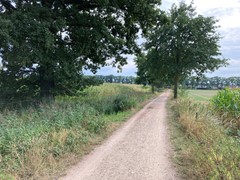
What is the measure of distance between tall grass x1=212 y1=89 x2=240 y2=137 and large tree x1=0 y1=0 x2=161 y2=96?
736 centimetres

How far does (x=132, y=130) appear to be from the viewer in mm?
11836

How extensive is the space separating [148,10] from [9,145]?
13219 millimetres

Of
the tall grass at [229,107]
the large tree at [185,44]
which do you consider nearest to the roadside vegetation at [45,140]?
the tall grass at [229,107]

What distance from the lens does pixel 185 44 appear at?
3172 cm

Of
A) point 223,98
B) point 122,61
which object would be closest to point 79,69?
point 122,61

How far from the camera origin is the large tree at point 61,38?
41.8 feet

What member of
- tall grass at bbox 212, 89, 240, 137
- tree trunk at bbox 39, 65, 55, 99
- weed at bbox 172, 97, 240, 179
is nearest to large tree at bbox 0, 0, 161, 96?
tree trunk at bbox 39, 65, 55, 99

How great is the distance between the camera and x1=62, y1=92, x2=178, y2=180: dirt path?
20.2 ft

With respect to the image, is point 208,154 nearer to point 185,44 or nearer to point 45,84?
point 45,84

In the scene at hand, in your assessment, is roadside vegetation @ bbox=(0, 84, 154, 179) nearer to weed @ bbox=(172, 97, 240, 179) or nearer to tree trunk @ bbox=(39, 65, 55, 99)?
weed @ bbox=(172, 97, 240, 179)

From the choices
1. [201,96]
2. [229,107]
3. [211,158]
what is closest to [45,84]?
[229,107]

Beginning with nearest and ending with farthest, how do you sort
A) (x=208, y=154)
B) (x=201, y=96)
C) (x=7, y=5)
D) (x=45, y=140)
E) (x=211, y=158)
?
1. (x=211, y=158)
2. (x=208, y=154)
3. (x=45, y=140)
4. (x=7, y=5)
5. (x=201, y=96)

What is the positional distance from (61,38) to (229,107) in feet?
34.0

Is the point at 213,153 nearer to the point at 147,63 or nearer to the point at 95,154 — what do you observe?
the point at 95,154
